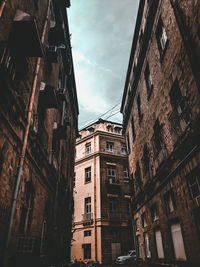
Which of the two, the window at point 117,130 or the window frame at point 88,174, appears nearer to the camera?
the window frame at point 88,174

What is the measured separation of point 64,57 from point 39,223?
11372 mm

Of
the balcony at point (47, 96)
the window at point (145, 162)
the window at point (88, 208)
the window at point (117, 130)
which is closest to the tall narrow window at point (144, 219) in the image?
the window at point (145, 162)

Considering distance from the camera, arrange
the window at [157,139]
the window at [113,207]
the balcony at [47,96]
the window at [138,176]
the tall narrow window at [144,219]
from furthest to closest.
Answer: the window at [113,207] → the window at [138,176] → the tall narrow window at [144,219] → the window at [157,139] → the balcony at [47,96]

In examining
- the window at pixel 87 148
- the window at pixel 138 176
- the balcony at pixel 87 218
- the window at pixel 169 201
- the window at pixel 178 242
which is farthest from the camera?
the window at pixel 87 148

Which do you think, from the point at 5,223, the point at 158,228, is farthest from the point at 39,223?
the point at 158,228

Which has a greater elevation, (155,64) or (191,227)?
(155,64)

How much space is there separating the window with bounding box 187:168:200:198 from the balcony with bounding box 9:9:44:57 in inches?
255

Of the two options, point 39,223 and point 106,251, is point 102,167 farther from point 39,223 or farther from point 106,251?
point 39,223

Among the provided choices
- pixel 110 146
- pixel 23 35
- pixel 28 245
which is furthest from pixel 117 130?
pixel 28 245

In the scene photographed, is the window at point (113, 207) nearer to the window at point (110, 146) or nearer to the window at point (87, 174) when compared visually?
the window at point (87, 174)

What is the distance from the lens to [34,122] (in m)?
7.25

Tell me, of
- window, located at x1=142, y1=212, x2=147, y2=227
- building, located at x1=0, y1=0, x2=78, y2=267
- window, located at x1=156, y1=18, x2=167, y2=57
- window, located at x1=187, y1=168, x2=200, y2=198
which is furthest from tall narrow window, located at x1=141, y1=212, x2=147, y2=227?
window, located at x1=156, y1=18, x2=167, y2=57

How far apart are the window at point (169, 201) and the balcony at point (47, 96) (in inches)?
253

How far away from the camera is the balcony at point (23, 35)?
Result: 572 centimetres
